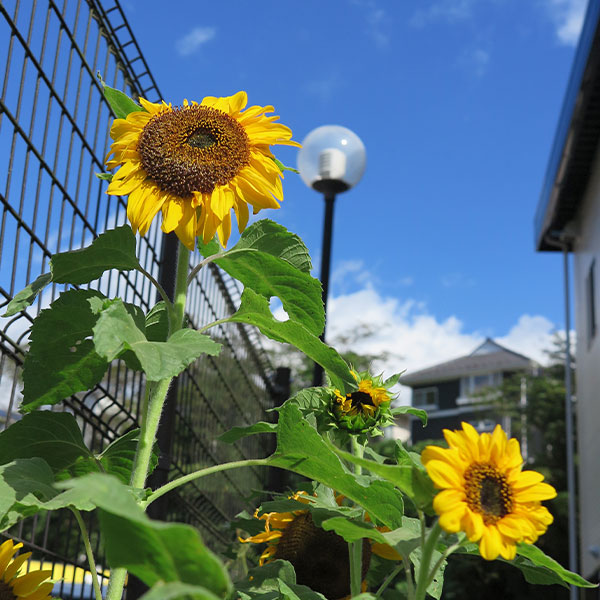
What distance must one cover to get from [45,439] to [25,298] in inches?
8.7

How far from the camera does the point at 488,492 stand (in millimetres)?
931

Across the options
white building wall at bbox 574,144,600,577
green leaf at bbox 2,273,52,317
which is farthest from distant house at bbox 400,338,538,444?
green leaf at bbox 2,273,52,317

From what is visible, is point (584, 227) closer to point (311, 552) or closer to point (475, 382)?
point (311, 552)

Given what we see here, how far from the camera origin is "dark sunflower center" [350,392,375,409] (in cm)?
149

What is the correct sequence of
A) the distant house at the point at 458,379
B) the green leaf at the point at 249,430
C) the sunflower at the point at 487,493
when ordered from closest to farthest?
the sunflower at the point at 487,493, the green leaf at the point at 249,430, the distant house at the point at 458,379

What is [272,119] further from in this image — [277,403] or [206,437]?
[277,403]

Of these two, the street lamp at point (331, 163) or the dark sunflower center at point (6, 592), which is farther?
the street lamp at point (331, 163)

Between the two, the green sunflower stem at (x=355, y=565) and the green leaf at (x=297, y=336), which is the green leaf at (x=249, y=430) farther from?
the green sunflower stem at (x=355, y=565)

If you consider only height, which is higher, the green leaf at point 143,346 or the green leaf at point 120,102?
the green leaf at point 120,102

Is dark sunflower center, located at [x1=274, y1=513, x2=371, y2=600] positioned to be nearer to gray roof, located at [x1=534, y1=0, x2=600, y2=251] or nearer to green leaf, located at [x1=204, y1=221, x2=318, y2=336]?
green leaf, located at [x1=204, y1=221, x2=318, y2=336]

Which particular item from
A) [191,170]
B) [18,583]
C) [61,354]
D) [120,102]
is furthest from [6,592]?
[120,102]

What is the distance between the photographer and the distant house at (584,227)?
981 centimetres

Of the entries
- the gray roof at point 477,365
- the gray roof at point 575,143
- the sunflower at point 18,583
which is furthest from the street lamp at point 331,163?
the gray roof at point 477,365

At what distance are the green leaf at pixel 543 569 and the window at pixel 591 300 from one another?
425 inches
